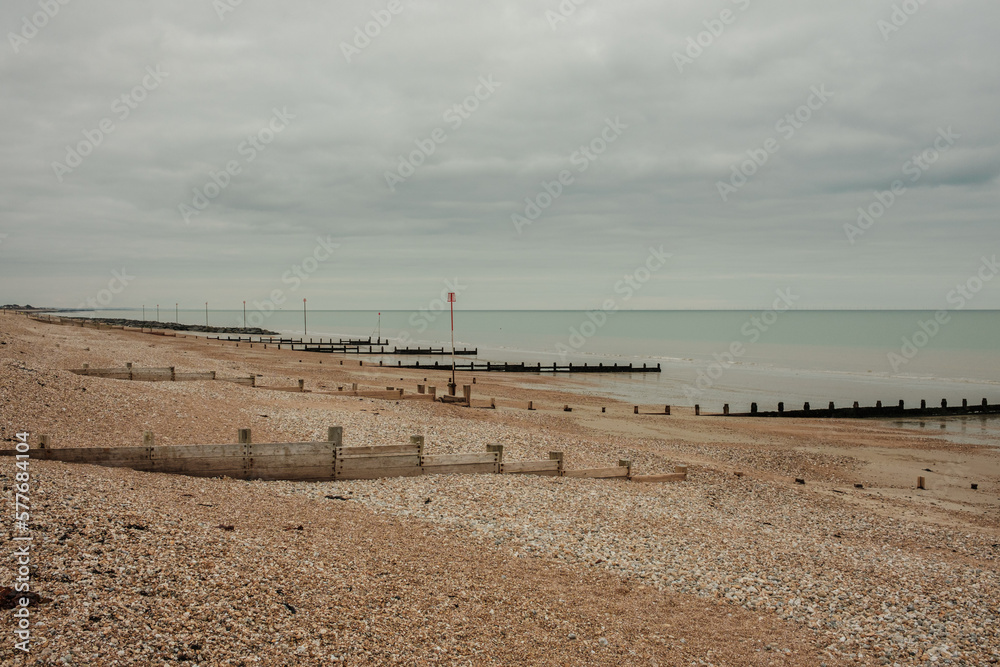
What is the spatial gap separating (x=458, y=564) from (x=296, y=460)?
16.6ft

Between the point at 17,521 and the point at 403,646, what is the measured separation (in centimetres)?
473

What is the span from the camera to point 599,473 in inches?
598

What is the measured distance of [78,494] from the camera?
28.9 feet

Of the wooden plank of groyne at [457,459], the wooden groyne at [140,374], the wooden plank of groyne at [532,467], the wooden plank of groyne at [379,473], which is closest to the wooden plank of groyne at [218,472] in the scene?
the wooden plank of groyne at [379,473]

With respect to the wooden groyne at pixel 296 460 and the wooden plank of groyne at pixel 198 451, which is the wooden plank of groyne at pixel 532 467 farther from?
the wooden plank of groyne at pixel 198 451

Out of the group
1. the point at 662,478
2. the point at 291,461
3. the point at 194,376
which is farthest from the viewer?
the point at 194,376

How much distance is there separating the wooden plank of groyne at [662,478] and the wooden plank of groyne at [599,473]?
43 cm

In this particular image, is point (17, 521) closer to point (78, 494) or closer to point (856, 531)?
point (78, 494)

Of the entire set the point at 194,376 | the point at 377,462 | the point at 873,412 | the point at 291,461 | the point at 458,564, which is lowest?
the point at 873,412

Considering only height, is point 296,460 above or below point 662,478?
above

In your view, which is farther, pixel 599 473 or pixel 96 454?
pixel 599 473

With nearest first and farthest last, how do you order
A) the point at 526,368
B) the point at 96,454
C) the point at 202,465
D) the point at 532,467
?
the point at 96,454, the point at 202,465, the point at 532,467, the point at 526,368

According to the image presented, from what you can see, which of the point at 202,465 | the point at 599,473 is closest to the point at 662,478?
the point at 599,473

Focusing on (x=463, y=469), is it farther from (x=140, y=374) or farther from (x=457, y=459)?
(x=140, y=374)
